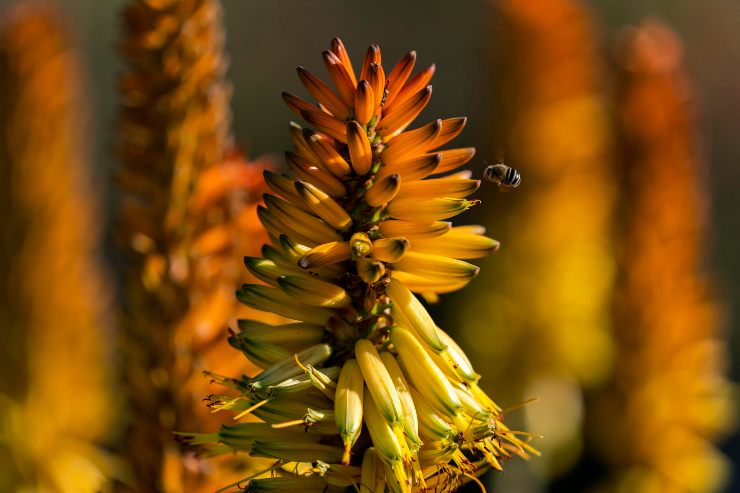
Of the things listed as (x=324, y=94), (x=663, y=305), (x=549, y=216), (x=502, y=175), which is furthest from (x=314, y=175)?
(x=549, y=216)

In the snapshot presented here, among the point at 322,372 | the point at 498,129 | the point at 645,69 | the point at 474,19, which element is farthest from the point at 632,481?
the point at 474,19

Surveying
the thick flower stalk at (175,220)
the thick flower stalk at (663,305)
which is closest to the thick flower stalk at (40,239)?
the thick flower stalk at (175,220)

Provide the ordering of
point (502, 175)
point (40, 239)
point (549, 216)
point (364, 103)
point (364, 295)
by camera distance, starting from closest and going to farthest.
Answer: point (364, 103)
point (364, 295)
point (502, 175)
point (40, 239)
point (549, 216)

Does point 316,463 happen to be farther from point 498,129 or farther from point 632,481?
point 498,129

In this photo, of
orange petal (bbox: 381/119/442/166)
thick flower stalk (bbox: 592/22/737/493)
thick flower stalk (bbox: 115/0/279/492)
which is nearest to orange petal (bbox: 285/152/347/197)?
orange petal (bbox: 381/119/442/166)

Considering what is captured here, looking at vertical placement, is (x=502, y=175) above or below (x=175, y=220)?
above

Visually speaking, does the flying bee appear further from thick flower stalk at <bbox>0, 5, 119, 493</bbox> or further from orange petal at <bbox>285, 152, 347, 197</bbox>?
thick flower stalk at <bbox>0, 5, 119, 493</bbox>

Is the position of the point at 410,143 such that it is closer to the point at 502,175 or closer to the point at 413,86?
the point at 413,86

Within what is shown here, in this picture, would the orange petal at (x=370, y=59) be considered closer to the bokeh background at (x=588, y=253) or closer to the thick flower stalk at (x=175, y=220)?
the thick flower stalk at (x=175, y=220)
